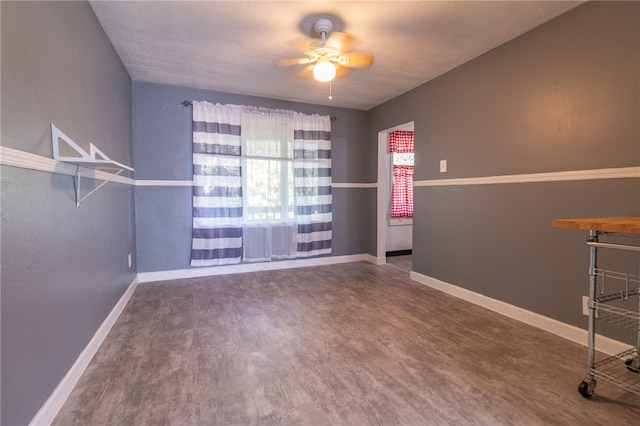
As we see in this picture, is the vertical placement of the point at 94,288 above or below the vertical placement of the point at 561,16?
below

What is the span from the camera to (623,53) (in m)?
1.88

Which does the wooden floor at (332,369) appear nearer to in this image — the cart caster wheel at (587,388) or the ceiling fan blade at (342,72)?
the cart caster wheel at (587,388)

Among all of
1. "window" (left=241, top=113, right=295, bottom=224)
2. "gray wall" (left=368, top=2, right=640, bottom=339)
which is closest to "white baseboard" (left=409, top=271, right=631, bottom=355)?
"gray wall" (left=368, top=2, right=640, bottom=339)

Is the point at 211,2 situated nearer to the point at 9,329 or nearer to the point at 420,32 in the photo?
the point at 420,32

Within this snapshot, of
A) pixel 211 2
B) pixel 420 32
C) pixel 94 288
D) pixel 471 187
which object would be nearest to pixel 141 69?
pixel 211 2

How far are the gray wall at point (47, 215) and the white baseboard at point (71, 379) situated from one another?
41mm

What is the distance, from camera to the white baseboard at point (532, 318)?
1.98 meters

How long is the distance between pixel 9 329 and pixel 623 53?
337 centimetres

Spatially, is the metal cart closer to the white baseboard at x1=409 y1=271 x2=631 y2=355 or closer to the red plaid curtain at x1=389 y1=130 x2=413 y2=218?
the white baseboard at x1=409 y1=271 x2=631 y2=355

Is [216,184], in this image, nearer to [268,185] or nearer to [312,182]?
[268,185]

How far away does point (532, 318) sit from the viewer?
95.5 inches

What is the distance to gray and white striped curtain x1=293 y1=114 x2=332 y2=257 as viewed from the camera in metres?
4.23

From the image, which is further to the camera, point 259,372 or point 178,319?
point 178,319

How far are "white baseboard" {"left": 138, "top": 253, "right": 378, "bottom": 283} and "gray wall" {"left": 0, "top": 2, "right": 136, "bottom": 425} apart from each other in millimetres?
1381
